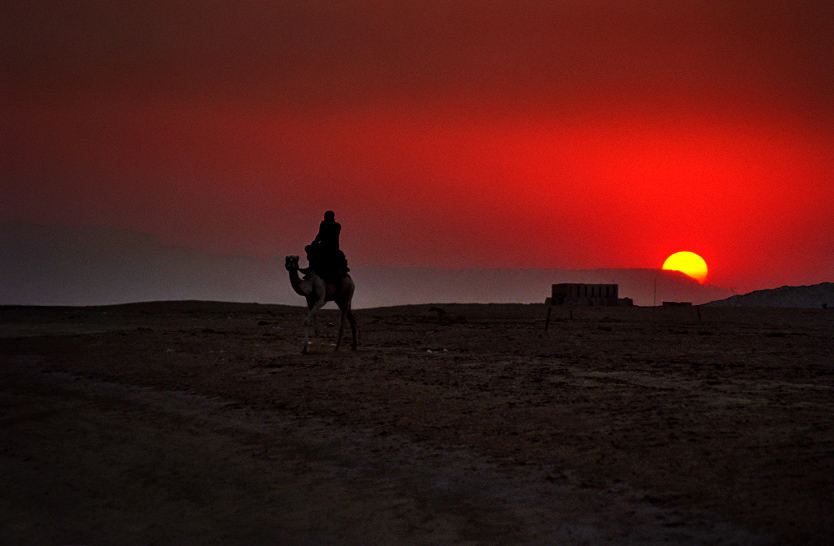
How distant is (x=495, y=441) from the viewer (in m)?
11.5

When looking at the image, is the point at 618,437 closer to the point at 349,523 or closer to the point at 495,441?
the point at 495,441

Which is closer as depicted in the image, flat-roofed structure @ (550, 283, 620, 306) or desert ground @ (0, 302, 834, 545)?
desert ground @ (0, 302, 834, 545)

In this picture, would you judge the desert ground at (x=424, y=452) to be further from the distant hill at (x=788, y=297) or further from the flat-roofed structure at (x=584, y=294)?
the distant hill at (x=788, y=297)

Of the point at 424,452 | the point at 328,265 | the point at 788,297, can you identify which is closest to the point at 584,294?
→ the point at 788,297

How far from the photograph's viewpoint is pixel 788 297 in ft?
361

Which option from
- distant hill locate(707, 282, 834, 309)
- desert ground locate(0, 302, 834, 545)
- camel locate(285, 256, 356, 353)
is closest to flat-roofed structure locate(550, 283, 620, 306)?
distant hill locate(707, 282, 834, 309)

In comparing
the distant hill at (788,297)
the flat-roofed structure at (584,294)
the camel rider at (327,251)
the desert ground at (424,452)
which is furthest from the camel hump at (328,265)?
the distant hill at (788,297)

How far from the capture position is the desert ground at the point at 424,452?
8.26m

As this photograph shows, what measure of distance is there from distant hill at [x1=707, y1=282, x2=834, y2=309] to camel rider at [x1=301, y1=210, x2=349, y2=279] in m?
88.8

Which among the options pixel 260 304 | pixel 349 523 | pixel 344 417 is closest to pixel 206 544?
pixel 349 523

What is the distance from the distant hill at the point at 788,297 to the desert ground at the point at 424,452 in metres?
91.8

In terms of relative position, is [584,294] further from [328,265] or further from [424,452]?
[424,452]

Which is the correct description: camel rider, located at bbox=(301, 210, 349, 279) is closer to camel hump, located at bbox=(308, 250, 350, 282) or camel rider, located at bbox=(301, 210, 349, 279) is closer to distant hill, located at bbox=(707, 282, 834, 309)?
camel hump, located at bbox=(308, 250, 350, 282)

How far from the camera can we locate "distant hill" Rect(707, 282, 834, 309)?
348 ft
